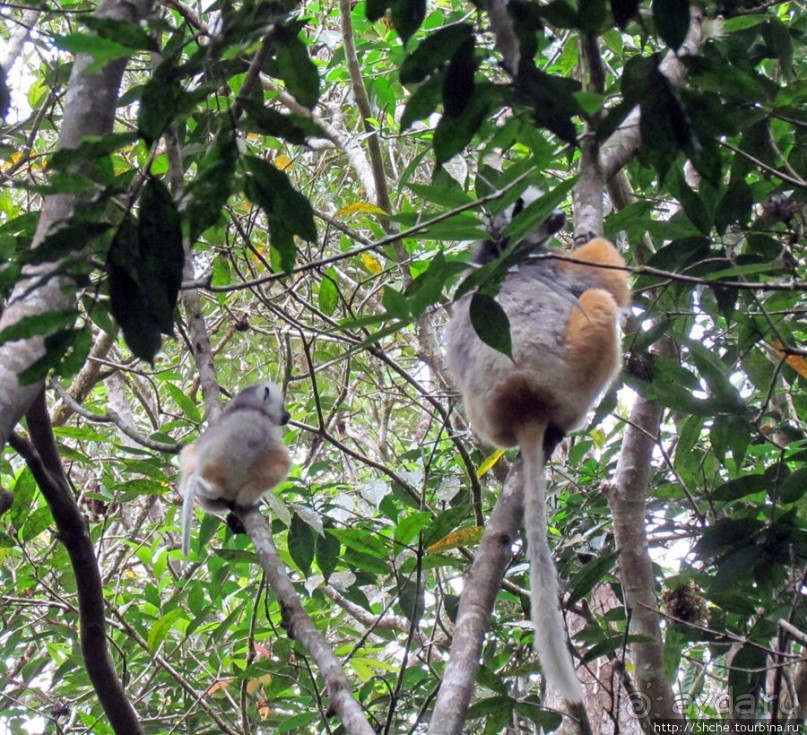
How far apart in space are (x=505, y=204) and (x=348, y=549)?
2232mm

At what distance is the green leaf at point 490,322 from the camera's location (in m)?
1.86

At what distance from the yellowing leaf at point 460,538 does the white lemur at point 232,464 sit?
1.03 m

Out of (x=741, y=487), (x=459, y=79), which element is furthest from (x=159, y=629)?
Result: (x=459, y=79)

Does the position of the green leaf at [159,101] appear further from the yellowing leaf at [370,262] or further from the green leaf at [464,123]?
the yellowing leaf at [370,262]

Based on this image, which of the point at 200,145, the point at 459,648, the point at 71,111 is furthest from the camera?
the point at 200,145

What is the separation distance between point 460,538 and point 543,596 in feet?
2.00

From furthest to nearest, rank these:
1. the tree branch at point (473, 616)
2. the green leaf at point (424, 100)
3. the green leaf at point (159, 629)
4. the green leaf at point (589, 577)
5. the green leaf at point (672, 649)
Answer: the green leaf at point (159, 629) → the green leaf at point (672, 649) → the green leaf at point (589, 577) → the tree branch at point (473, 616) → the green leaf at point (424, 100)

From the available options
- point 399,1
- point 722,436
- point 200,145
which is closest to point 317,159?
point 200,145

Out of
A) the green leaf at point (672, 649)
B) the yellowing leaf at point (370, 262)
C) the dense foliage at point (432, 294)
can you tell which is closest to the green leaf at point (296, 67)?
the dense foliage at point (432, 294)

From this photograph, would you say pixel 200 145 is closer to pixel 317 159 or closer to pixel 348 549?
pixel 348 549

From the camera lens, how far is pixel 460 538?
325 cm

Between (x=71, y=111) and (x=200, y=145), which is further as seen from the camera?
(x=200, y=145)

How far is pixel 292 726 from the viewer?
3.81 metres

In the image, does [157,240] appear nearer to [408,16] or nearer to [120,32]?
[120,32]
